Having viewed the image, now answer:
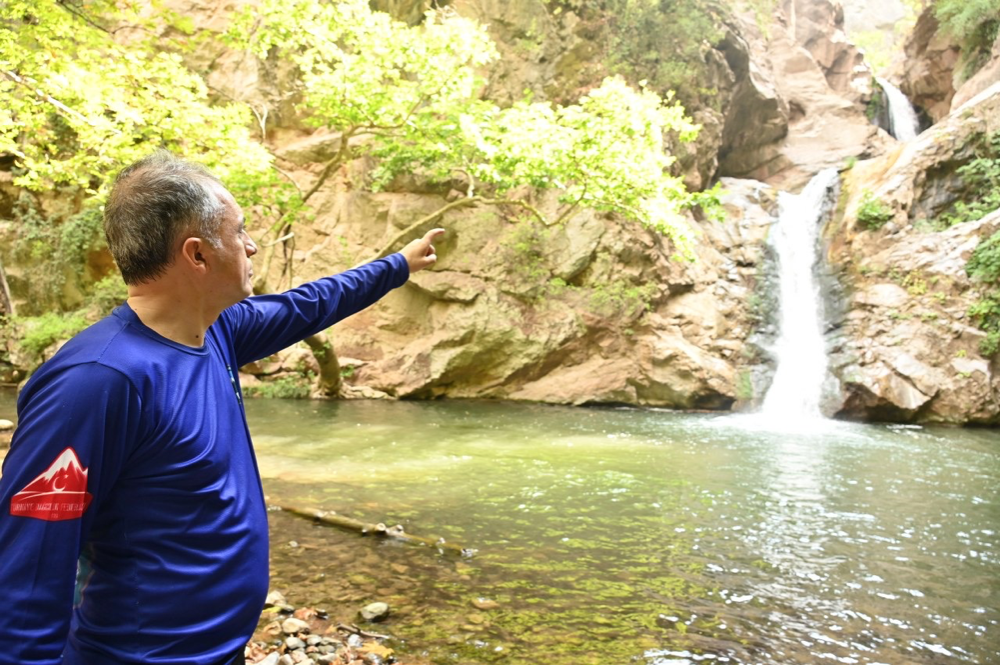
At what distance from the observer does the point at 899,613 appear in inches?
157

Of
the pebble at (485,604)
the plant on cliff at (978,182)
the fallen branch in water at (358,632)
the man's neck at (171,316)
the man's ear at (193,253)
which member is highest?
the plant on cliff at (978,182)

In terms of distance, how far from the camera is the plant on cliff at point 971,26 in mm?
18422

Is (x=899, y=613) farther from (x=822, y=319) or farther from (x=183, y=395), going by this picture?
(x=822, y=319)

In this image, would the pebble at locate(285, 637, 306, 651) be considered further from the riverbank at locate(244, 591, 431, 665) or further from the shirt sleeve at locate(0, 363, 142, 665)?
the shirt sleeve at locate(0, 363, 142, 665)

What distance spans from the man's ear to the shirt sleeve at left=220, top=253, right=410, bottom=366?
361 mm

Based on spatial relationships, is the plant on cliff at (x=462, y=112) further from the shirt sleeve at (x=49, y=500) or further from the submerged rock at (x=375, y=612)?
the shirt sleeve at (x=49, y=500)

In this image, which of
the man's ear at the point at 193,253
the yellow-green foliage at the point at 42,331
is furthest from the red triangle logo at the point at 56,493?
the yellow-green foliage at the point at 42,331

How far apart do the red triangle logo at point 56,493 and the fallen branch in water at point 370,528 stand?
380 centimetres

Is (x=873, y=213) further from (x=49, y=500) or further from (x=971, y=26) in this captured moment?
(x=49, y=500)

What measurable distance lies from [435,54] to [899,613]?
8.40m

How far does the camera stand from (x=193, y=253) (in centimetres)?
141

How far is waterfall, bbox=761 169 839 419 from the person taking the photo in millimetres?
13734

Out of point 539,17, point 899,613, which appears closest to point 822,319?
point 539,17

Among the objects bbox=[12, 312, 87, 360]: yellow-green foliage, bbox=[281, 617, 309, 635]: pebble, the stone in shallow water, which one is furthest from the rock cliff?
bbox=[281, 617, 309, 635]: pebble
